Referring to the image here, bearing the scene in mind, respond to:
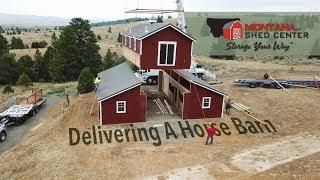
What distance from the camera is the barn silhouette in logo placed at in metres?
58.5

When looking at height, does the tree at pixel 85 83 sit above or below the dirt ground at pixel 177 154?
above

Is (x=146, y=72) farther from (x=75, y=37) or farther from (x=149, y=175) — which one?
(x=149, y=175)

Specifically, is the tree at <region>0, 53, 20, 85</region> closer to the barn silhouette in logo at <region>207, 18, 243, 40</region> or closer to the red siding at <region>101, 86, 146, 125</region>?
the barn silhouette in logo at <region>207, 18, 243, 40</region>

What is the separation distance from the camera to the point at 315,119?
31.5 m

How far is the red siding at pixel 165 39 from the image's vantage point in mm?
29750

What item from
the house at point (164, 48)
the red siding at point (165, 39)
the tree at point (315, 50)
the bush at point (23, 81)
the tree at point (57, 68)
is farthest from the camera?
the tree at point (315, 50)

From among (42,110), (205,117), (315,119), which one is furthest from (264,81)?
(42,110)

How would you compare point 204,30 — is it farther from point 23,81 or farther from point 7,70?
point 7,70

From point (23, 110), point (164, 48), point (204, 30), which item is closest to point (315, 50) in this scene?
point (204, 30)

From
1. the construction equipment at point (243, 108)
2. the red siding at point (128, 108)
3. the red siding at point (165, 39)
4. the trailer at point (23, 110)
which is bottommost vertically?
the trailer at point (23, 110)

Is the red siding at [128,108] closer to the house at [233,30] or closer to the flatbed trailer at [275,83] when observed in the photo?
the flatbed trailer at [275,83]

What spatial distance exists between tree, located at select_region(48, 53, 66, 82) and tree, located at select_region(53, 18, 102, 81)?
546 millimetres

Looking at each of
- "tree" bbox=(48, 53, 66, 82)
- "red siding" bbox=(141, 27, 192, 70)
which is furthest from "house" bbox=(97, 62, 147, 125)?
"tree" bbox=(48, 53, 66, 82)

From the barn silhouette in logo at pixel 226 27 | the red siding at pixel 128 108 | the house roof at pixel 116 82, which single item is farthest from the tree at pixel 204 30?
the red siding at pixel 128 108
